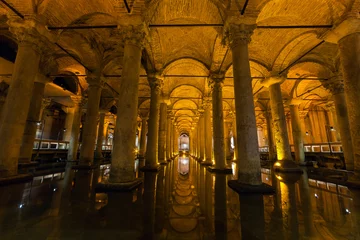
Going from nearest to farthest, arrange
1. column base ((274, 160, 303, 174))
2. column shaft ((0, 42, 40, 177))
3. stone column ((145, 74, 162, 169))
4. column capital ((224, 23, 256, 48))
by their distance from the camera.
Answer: column shaft ((0, 42, 40, 177)) < column capital ((224, 23, 256, 48)) < column base ((274, 160, 303, 174)) < stone column ((145, 74, 162, 169))

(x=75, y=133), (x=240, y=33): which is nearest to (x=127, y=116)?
(x=240, y=33)

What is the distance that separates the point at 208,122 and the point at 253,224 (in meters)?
11.7

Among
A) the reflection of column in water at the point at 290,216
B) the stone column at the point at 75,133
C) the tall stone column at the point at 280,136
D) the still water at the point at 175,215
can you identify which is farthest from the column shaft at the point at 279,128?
the stone column at the point at 75,133

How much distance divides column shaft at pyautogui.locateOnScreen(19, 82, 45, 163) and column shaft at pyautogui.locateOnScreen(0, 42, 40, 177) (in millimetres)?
4343

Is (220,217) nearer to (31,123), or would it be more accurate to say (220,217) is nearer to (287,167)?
(287,167)

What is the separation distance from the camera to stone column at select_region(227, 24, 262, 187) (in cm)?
549

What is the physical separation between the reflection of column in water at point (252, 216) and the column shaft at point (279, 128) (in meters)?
7.09

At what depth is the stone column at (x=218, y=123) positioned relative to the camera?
10.3 m

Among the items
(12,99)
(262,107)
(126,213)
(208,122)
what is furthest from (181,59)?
(262,107)

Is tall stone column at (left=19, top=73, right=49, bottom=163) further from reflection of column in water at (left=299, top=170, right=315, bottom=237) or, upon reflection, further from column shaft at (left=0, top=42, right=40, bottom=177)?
reflection of column in water at (left=299, top=170, right=315, bottom=237)

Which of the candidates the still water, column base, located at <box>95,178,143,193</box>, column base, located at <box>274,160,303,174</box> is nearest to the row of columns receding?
column base, located at <box>95,178,143,193</box>

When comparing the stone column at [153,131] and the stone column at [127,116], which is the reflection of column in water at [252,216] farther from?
the stone column at [153,131]

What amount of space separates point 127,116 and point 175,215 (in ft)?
11.7

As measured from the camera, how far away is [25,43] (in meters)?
6.79
